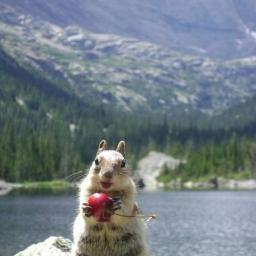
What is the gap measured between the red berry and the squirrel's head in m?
0.15

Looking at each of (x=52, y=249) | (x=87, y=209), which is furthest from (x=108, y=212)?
(x=52, y=249)

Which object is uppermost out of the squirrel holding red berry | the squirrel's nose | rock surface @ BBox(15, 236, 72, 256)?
the squirrel's nose

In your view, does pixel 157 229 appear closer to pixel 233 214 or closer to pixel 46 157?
pixel 233 214

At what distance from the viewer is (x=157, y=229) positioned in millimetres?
78312

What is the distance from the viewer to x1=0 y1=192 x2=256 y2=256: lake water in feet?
198

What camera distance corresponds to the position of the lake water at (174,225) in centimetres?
6047

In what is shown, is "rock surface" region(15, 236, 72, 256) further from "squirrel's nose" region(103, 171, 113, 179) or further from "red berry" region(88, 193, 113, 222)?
"squirrel's nose" region(103, 171, 113, 179)

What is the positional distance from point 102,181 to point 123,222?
3.13 feet

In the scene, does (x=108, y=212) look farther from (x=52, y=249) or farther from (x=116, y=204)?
(x=52, y=249)

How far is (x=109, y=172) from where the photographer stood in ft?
35.6

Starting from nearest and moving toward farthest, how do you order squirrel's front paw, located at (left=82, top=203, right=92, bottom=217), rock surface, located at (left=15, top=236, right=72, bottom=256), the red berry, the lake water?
1. the red berry
2. squirrel's front paw, located at (left=82, top=203, right=92, bottom=217)
3. rock surface, located at (left=15, top=236, right=72, bottom=256)
4. the lake water

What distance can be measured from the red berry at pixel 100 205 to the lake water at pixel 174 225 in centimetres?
4015

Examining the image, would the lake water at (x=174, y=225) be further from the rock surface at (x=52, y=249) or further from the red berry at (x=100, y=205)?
the red berry at (x=100, y=205)

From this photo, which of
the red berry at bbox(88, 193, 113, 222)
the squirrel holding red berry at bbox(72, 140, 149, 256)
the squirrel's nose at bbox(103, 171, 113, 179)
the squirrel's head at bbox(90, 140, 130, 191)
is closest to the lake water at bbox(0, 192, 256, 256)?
the squirrel holding red berry at bbox(72, 140, 149, 256)
